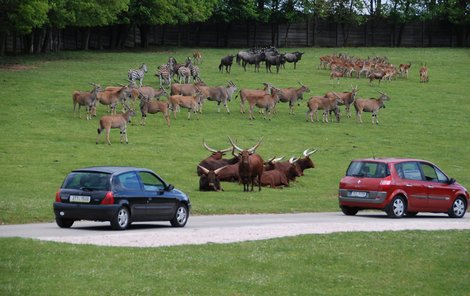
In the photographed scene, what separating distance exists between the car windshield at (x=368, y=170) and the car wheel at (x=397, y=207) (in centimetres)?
77

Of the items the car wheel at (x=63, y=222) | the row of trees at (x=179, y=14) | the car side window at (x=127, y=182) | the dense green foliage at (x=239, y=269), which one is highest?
the row of trees at (x=179, y=14)

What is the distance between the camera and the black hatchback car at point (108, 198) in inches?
835

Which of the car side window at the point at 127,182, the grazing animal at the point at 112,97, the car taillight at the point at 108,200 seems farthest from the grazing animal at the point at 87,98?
the car taillight at the point at 108,200

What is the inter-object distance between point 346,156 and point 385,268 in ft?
85.2

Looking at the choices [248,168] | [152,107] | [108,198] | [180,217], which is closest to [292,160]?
[248,168]

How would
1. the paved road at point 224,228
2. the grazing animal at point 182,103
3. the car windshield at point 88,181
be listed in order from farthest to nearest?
→ 1. the grazing animal at point 182,103
2. the car windshield at point 88,181
3. the paved road at point 224,228

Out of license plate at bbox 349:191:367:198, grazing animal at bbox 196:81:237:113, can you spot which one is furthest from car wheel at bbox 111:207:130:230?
grazing animal at bbox 196:81:237:113

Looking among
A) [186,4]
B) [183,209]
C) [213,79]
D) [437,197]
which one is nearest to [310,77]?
[213,79]

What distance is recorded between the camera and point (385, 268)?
15820mm

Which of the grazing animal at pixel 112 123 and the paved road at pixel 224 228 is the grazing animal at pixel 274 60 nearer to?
the grazing animal at pixel 112 123

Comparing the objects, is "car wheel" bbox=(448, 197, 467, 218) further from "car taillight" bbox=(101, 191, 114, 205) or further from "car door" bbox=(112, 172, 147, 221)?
"car taillight" bbox=(101, 191, 114, 205)

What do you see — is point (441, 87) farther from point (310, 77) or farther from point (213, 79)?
point (213, 79)

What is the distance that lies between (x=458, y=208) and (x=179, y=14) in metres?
61.9

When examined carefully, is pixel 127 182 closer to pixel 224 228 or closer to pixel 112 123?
pixel 224 228
